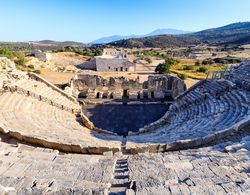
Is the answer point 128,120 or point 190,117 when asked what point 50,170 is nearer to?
point 190,117

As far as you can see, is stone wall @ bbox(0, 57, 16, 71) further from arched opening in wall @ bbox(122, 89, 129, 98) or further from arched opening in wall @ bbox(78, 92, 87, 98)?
arched opening in wall @ bbox(122, 89, 129, 98)

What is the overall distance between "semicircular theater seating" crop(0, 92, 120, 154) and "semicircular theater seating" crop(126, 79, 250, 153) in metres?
1.62

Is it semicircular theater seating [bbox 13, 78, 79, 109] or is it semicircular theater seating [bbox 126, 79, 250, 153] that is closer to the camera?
semicircular theater seating [bbox 126, 79, 250, 153]

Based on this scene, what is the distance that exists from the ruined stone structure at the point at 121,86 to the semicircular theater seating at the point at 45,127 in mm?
7790

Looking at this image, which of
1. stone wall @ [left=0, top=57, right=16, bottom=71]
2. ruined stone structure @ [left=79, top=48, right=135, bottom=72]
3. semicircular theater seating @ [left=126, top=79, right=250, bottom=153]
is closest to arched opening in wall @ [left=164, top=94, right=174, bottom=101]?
semicircular theater seating @ [left=126, top=79, right=250, bottom=153]

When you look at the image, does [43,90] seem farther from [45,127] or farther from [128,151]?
[128,151]

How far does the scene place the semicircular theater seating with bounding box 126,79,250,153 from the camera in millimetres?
8940

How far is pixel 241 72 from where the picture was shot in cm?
1927

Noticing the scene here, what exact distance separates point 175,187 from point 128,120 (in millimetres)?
13459

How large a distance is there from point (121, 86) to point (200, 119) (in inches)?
540

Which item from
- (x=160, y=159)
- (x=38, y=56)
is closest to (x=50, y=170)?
(x=160, y=159)

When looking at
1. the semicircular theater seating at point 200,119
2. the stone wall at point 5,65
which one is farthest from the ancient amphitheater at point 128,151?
the stone wall at point 5,65

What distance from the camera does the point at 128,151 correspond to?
878cm

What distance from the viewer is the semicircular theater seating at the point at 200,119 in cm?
894
